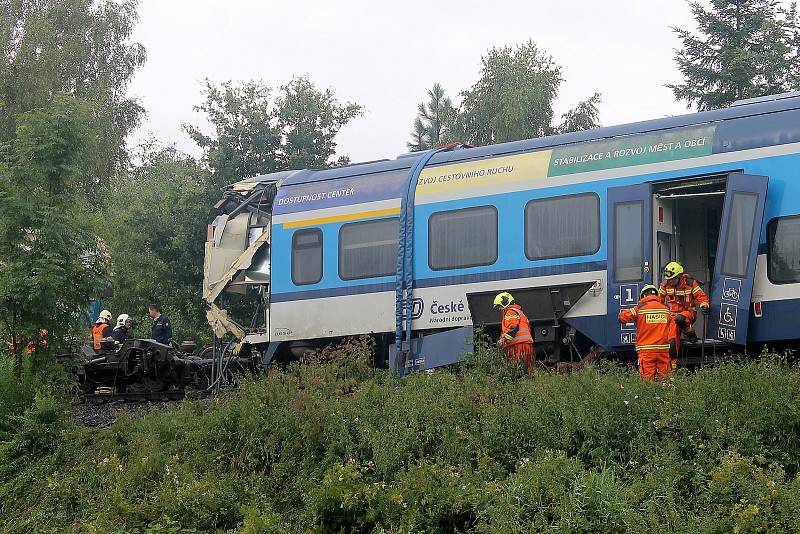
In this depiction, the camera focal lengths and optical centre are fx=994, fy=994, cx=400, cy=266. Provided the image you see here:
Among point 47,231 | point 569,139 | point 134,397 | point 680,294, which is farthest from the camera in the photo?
point 134,397

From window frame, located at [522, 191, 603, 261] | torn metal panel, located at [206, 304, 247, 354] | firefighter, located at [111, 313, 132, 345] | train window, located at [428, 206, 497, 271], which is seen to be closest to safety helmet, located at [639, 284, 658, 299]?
window frame, located at [522, 191, 603, 261]

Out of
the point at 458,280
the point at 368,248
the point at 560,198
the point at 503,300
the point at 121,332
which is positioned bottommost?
the point at 121,332

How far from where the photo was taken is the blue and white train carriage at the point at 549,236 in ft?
38.3

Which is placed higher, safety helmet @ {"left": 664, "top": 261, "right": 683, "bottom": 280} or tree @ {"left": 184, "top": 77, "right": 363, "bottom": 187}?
tree @ {"left": 184, "top": 77, "right": 363, "bottom": 187}

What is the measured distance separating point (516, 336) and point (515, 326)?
0.13 metres

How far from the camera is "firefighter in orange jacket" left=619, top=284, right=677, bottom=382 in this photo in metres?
11.4

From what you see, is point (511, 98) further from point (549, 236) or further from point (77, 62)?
point (549, 236)

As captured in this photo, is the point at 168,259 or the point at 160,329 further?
the point at 168,259

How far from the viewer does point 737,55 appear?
28.7 metres

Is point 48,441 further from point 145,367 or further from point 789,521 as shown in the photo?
point 789,521

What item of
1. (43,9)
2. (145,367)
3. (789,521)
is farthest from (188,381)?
(43,9)

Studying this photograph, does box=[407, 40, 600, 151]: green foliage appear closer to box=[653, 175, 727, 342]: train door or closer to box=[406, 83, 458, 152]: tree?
box=[406, 83, 458, 152]: tree

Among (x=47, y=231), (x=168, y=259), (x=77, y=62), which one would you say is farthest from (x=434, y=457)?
(x=77, y=62)

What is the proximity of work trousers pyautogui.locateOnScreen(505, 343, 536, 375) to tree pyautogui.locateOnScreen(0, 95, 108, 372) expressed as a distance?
6.12 m
